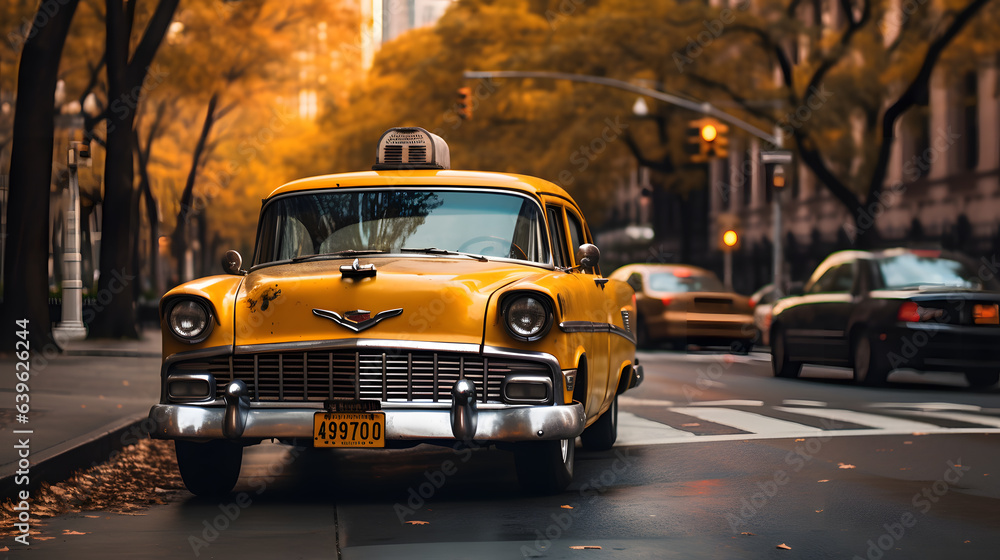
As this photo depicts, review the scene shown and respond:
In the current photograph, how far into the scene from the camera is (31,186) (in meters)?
19.2

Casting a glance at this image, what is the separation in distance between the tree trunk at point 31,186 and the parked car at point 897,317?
10213 millimetres

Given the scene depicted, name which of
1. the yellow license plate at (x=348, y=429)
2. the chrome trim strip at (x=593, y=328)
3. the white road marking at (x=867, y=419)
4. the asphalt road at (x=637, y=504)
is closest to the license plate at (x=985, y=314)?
the white road marking at (x=867, y=419)

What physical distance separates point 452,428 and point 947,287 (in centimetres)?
1039

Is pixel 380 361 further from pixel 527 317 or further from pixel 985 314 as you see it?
pixel 985 314

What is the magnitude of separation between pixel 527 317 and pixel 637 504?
1.23 m

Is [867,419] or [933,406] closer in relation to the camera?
[867,419]

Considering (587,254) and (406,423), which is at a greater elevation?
(587,254)

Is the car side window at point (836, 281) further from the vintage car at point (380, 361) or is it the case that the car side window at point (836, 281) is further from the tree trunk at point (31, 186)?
the tree trunk at point (31, 186)

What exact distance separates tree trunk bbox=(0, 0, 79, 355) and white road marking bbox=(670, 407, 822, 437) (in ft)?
32.5

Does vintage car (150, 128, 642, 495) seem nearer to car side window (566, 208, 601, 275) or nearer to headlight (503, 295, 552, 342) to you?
headlight (503, 295, 552, 342)

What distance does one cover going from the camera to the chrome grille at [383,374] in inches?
283

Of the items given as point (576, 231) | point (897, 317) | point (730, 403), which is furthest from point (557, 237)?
point (897, 317)

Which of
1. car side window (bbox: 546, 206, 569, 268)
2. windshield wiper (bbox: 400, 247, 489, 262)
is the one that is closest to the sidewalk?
windshield wiper (bbox: 400, 247, 489, 262)

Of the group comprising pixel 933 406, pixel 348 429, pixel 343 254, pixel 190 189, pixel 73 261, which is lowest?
pixel 933 406
